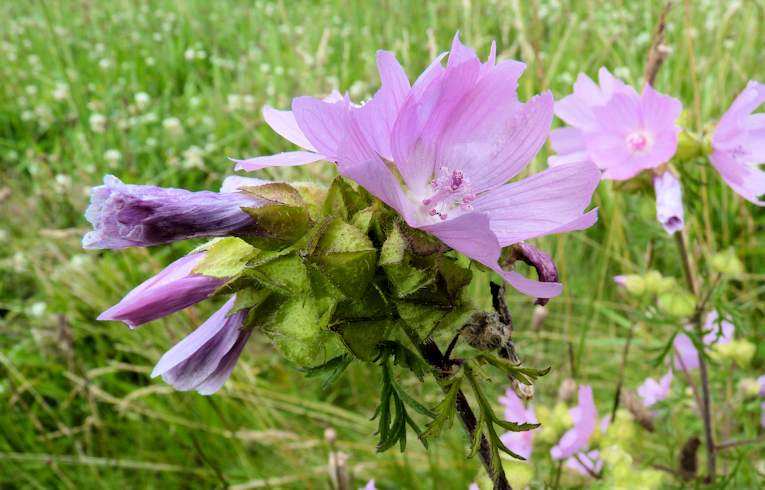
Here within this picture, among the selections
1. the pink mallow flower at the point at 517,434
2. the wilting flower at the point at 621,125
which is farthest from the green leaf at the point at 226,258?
the pink mallow flower at the point at 517,434

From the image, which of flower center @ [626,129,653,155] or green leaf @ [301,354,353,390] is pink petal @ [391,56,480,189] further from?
flower center @ [626,129,653,155]

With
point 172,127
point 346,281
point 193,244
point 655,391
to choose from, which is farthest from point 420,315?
point 172,127

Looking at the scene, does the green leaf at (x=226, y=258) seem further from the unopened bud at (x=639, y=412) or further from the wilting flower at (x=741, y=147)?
the unopened bud at (x=639, y=412)

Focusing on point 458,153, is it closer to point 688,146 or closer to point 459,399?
point 459,399

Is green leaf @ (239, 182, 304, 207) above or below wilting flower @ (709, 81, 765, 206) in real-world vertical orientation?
above

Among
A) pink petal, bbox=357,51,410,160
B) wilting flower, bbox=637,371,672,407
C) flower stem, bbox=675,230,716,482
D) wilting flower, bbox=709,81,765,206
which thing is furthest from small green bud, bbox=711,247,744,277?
pink petal, bbox=357,51,410,160

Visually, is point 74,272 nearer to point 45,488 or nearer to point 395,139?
point 45,488
